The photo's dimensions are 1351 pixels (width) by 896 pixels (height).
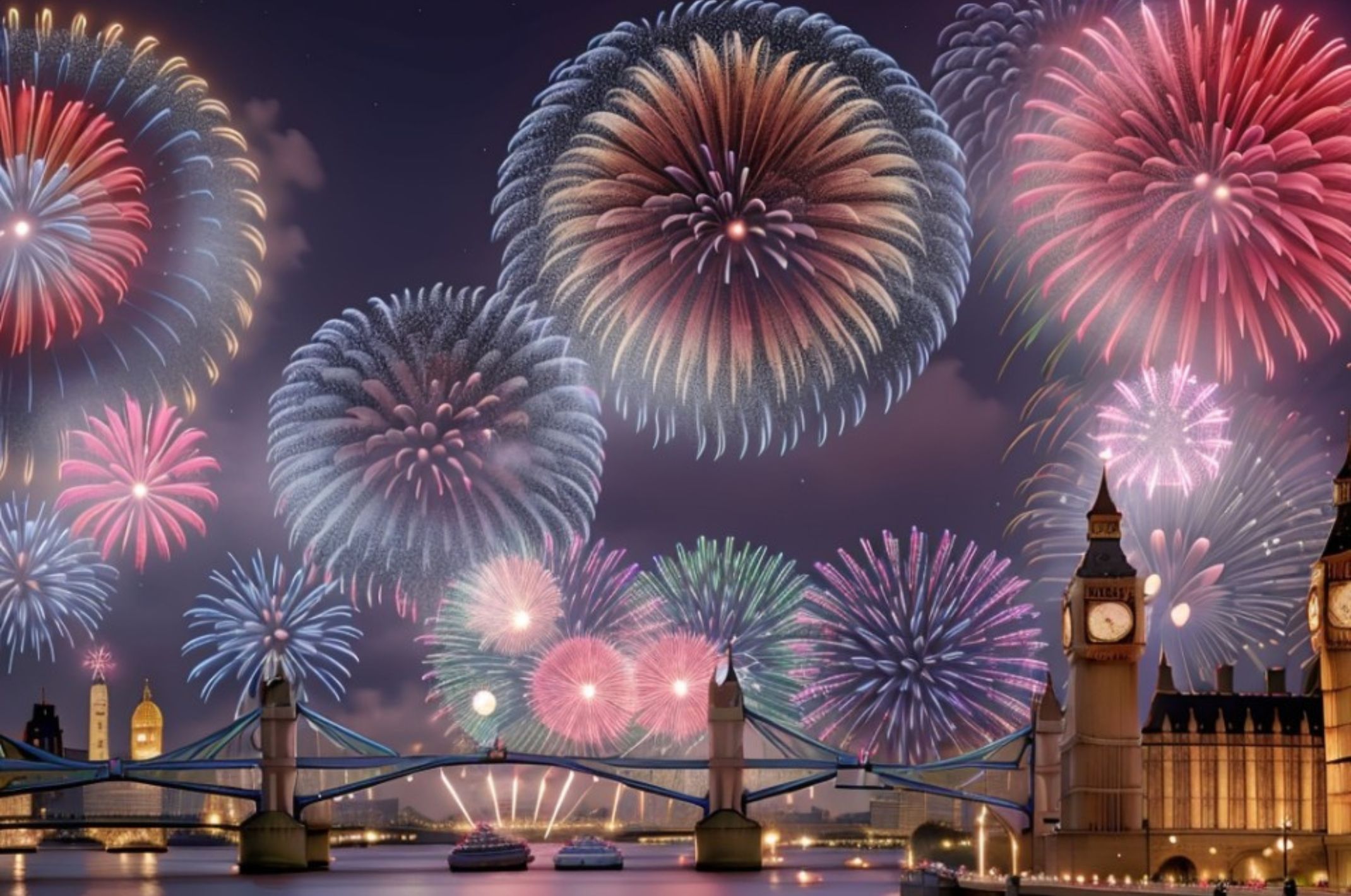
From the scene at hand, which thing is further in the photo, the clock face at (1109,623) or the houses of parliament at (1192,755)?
the clock face at (1109,623)

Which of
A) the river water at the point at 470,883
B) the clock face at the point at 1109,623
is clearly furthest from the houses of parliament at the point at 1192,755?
the river water at the point at 470,883

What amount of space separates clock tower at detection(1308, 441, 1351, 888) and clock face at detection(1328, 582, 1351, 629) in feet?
0.11

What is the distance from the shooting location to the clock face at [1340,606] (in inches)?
4350

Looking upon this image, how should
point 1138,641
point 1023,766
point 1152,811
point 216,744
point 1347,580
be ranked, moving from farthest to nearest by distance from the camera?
point 216,744, point 1023,766, point 1152,811, point 1138,641, point 1347,580

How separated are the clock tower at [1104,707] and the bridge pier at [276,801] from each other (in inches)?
2838

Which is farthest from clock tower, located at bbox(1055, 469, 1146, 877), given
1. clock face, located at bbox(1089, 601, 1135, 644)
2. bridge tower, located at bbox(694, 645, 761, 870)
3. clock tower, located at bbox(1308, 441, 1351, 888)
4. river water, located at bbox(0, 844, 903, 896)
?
bridge tower, located at bbox(694, 645, 761, 870)

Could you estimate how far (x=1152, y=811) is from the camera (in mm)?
127250

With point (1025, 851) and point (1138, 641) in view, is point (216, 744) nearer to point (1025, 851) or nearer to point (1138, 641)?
point (1025, 851)

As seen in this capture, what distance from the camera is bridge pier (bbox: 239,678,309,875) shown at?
6668 inches

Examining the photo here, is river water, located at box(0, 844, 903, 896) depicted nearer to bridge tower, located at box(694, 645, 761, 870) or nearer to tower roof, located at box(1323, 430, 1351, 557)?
bridge tower, located at box(694, 645, 761, 870)

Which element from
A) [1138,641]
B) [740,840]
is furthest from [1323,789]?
[740,840]

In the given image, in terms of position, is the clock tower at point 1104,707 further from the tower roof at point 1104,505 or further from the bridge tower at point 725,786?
the bridge tower at point 725,786

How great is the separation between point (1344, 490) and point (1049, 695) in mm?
46474

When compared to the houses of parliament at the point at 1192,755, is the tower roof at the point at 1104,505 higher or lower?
higher
